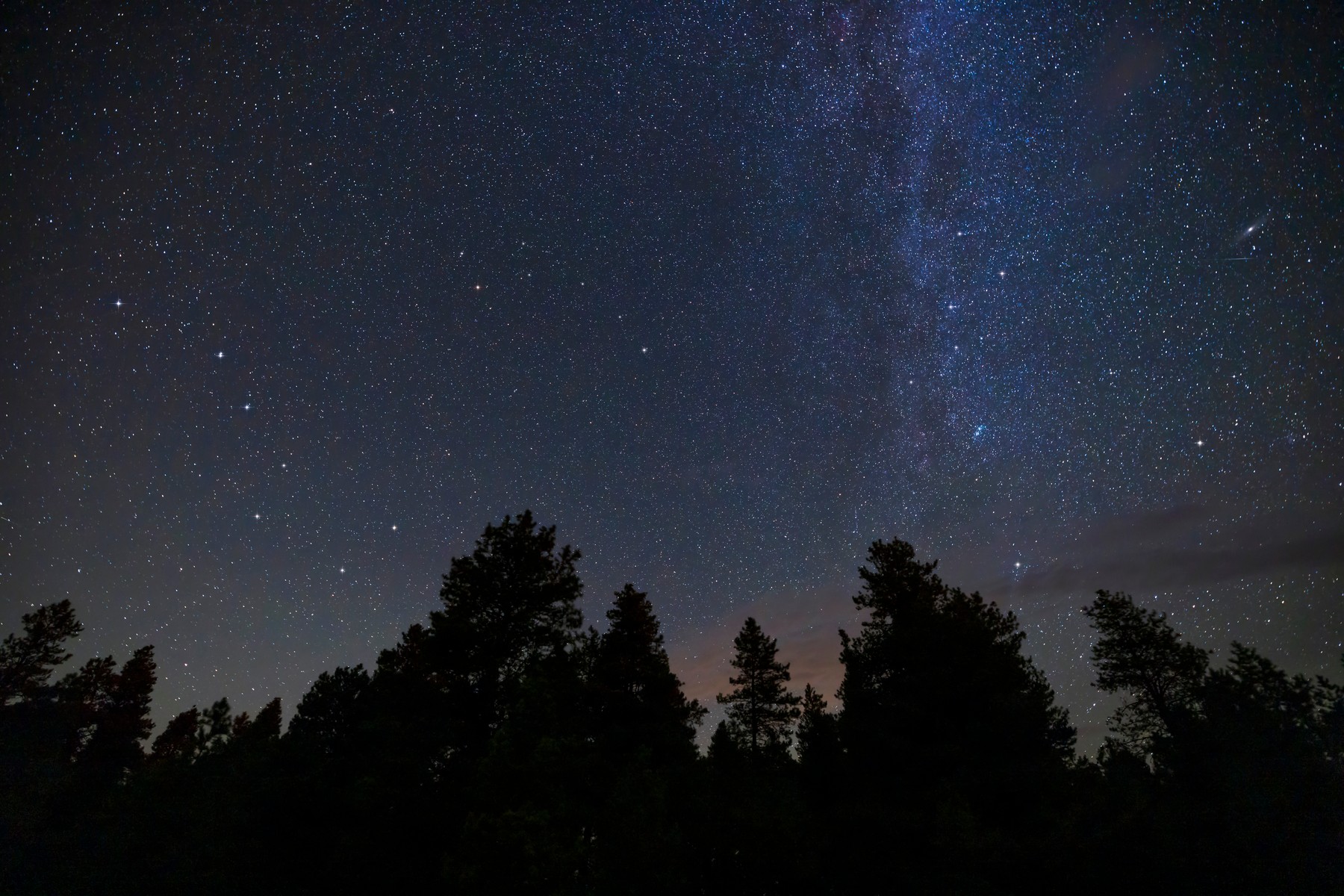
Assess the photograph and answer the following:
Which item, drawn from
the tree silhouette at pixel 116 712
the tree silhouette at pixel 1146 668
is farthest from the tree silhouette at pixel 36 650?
the tree silhouette at pixel 1146 668

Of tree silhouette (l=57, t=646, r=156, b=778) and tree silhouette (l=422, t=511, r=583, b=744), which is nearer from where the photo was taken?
tree silhouette (l=422, t=511, r=583, b=744)

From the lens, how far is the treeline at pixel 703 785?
1384 centimetres

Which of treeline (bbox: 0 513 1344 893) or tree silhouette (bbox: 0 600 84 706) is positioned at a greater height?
tree silhouette (bbox: 0 600 84 706)

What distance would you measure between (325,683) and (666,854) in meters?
23.3

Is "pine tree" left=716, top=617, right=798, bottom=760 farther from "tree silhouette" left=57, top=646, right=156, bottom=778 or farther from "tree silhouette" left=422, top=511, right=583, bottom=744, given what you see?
"tree silhouette" left=57, top=646, right=156, bottom=778

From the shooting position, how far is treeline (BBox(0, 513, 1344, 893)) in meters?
13.8

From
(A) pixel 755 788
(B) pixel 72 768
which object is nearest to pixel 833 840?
(A) pixel 755 788

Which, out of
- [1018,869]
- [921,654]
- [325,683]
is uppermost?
Answer: [325,683]

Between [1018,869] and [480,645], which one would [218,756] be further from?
[1018,869]

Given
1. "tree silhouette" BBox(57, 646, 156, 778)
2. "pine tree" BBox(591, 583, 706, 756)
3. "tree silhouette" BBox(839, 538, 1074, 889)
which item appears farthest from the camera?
"tree silhouette" BBox(57, 646, 156, 778)

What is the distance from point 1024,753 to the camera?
17656 mm

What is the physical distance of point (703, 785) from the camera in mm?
19297

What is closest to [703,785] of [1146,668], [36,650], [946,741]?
[946,741]

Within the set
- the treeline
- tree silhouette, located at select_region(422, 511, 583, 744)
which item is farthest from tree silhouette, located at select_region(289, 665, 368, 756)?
tree silhouette, located at select_region(422, 511, 583, 744)
